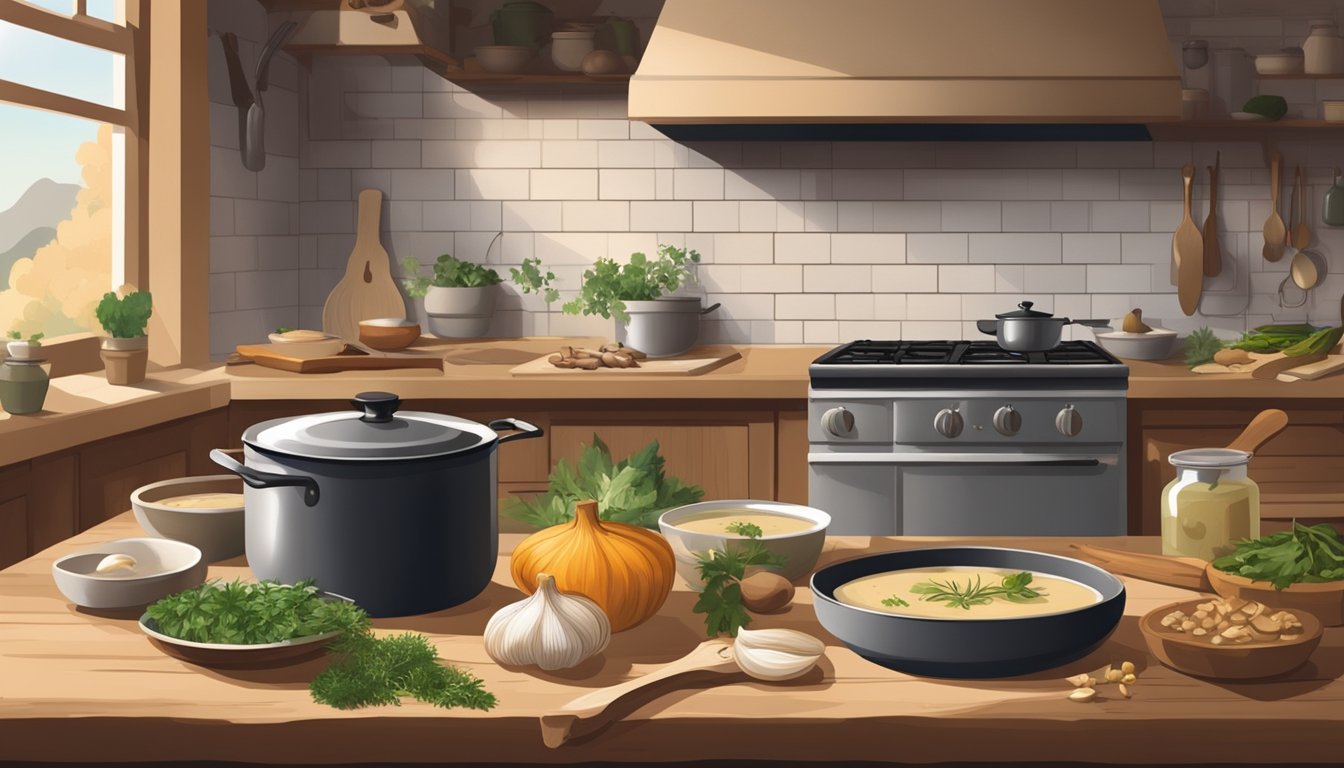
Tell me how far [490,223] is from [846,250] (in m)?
1.23

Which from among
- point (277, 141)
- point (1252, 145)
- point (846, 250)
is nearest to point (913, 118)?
point (846, 250)

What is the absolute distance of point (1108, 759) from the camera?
109 cm

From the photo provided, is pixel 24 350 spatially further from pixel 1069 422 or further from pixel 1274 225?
pixel 1274 225

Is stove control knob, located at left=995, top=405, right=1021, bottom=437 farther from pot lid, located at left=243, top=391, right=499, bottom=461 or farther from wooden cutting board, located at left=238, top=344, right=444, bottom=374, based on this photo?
pot lid, located at left=243, top=391, right=499, bottom=461

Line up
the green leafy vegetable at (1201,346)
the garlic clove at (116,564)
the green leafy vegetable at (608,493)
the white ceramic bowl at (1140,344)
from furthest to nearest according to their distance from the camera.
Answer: the white ceramic bowl at (1140,344)
the green leafy vegetable at (1201,346)
the green leafy vegetable at (608,493)
the garlic clove at (116,564)

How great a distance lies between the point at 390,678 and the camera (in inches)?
45.7

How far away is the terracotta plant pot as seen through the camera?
3.17 m

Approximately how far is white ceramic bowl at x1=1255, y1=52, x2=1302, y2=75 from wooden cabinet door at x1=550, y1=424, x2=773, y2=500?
216 centimetres

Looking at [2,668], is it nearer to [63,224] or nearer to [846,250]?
[63,224]

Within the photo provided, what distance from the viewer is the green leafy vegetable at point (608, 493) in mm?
1594

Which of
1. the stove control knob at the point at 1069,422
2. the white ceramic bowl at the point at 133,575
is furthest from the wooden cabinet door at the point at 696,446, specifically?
the white ceramic bowl at the point at 133,575

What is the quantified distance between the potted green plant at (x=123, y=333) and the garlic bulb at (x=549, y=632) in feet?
7.54

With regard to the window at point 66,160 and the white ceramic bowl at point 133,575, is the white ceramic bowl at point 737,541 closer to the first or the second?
the white ceramic bowl at point 133,575

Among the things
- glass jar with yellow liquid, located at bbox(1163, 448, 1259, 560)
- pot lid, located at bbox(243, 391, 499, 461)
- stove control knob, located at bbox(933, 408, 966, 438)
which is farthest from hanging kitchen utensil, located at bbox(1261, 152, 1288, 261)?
pot lid, located at bbox(243, 391, 499, 461)
